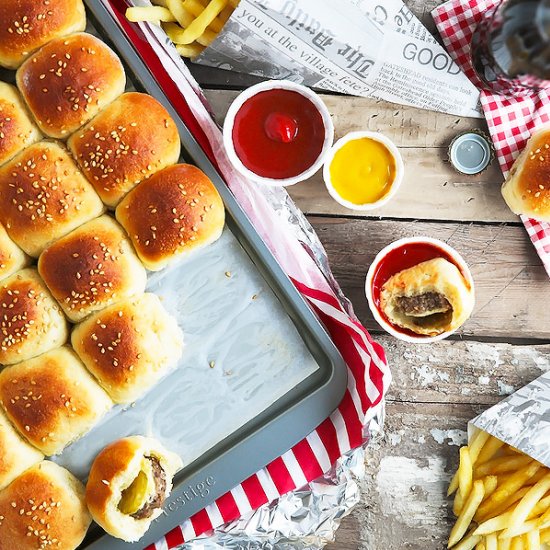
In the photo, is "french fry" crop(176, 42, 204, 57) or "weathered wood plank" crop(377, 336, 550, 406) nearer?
"french fry" crop(176, 42, 204, 57)

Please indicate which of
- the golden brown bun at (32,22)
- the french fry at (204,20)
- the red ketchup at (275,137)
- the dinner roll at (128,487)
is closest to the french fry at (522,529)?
the dinner roll at (128,487)

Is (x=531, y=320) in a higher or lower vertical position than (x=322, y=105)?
lower

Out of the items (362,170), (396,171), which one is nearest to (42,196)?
(362,170)

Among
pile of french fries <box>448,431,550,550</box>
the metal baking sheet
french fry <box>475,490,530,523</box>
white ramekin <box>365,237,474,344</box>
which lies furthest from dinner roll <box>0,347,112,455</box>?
french fry <box>475,490,530,523</box>

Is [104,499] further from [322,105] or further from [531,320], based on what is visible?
[531,320]

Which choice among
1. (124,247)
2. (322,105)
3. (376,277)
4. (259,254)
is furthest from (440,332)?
(124,247)

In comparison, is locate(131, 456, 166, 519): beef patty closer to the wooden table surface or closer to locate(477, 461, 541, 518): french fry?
the wooden table surface

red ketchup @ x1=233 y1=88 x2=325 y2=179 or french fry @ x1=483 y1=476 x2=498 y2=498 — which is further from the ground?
red ketchup @ x1=233 y1=88 x2=325 y2=179
